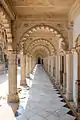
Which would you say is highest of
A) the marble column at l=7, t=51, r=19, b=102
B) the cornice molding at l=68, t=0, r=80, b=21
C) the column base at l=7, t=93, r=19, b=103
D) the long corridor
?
the cornice molding at l=68, t=0, r=80, b=21

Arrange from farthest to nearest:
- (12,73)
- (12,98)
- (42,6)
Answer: (12,73) → (12,98) → (42,6)

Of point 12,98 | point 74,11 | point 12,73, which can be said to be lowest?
point 12,98

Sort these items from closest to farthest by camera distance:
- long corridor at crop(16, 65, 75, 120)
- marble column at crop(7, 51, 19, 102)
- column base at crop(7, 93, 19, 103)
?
long corridor at crop(16, 65, 75, 120) < column base at crop(7, 93, 19, 103) < marble column at crop(7, 51, 19, 102)

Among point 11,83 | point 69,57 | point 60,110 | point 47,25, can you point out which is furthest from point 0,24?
point 60,110

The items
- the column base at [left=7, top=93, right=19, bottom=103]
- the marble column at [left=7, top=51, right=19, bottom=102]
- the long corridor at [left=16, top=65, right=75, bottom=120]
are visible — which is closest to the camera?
the long corridor at [left=16, top=65, right=75, bottom=120]

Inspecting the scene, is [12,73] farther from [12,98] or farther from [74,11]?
[74,11]

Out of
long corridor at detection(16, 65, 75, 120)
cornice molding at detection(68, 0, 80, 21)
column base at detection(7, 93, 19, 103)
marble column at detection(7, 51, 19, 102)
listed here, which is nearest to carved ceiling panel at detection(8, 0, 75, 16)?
cornice molding at detection(68, 0, 80, 21)

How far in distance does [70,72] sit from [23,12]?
9.60 ft

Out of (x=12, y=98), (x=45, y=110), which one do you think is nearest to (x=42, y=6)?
(x=45, y=110)

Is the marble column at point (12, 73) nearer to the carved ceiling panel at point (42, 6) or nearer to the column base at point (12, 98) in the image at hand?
the column base at point (12, 98)

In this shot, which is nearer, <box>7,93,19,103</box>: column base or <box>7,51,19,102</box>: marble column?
<box>7,93,19,103</box>: column base

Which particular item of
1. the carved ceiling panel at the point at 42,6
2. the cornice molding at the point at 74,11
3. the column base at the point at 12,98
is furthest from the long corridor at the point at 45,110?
the carved ceiling panel at the point at 42,6

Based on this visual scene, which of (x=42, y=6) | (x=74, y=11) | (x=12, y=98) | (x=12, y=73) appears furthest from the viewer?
(x=12, y=73)

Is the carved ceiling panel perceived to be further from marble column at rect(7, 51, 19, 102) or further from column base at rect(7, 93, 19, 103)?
column base at rect(7, 93, 19, 103)
